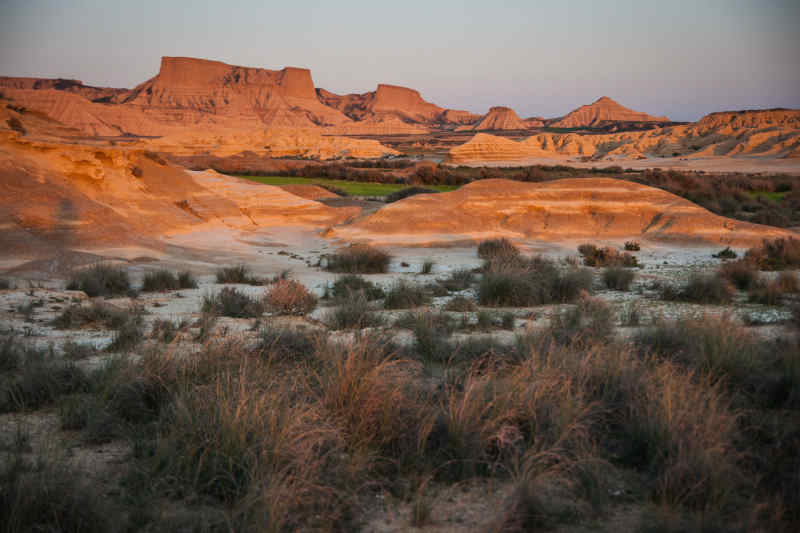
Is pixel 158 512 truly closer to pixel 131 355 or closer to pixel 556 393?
pixel 556 393

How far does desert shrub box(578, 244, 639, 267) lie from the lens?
1375 centimetres

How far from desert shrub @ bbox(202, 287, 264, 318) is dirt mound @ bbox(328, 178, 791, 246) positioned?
1041 centimetres

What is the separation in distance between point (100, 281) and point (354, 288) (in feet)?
15.7

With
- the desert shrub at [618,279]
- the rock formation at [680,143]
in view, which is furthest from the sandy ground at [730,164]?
the desert shrub at [618,279]

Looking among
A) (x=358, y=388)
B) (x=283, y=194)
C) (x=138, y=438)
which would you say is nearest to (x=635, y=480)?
(x=358, y=388)

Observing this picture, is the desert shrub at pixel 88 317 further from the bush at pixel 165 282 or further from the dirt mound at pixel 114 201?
the dirt mound at pixel 114 201

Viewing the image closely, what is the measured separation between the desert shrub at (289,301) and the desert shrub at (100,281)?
3.42m

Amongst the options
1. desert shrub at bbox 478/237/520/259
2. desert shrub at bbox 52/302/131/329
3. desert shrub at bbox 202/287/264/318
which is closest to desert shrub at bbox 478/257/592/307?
desert shrub at bbox 202/287/264/318

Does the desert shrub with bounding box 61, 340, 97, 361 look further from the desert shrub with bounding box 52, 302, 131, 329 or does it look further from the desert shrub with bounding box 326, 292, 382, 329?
the desert shrub with bounding box 326, 292, 382, 329

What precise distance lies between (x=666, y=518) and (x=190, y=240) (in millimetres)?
17602

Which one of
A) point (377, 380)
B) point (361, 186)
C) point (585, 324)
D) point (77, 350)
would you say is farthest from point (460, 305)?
point (361, 186)

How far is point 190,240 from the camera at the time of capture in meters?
18.0

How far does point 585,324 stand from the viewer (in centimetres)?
657

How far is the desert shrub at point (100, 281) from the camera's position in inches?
378
